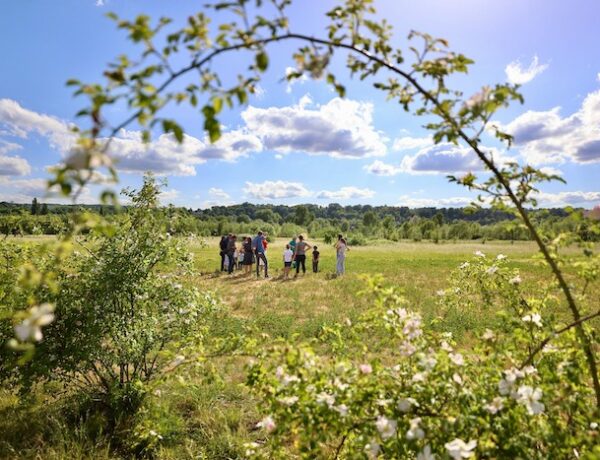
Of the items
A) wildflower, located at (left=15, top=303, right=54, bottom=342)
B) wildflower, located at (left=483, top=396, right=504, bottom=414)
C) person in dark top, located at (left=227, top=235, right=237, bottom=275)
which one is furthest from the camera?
person in dark top, located at (left=227, top=235, right=237, bottom=275)

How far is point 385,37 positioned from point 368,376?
1844mm

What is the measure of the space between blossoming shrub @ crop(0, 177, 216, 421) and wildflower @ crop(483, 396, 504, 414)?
9.83ft

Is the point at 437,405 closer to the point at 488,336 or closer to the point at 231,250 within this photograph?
the point at 488,336

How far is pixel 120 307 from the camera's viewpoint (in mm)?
4836

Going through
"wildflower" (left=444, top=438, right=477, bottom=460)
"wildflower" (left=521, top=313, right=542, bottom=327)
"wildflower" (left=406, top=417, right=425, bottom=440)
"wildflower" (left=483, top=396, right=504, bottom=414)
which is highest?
"wildflower" (left=521, top=313, right=542, bottom=327)

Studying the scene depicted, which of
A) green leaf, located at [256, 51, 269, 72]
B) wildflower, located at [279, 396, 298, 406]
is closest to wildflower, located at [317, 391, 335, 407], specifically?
wildflower, located at [279, 396, 298, 406]

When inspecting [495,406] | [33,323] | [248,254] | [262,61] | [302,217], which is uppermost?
[302,217]

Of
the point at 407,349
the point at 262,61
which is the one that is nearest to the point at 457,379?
the point at 407,349

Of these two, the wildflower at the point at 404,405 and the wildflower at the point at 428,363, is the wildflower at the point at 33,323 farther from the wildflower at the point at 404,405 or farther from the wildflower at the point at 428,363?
the wildflower at the point at 428,363

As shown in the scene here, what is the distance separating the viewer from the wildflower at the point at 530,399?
186cm

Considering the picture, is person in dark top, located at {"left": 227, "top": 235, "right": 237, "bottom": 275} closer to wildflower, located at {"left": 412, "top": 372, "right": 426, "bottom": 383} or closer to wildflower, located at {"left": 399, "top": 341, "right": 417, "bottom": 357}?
wildflower, located at {"left": 399, "top": 341, "right": 417, "bottom": 357}

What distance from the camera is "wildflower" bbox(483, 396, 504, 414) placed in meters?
1.91

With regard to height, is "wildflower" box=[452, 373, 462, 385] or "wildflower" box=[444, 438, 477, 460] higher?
"wildflower" box=[452, 373, 462, 385]

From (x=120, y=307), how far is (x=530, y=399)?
4.38 m
